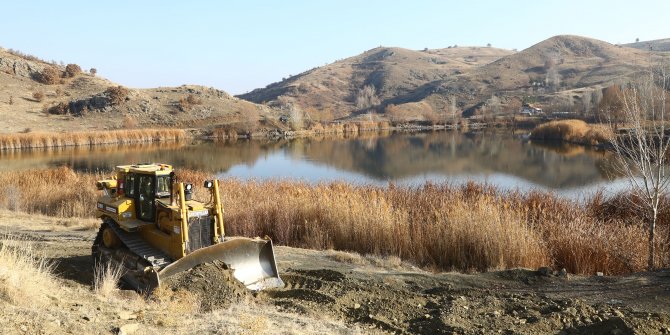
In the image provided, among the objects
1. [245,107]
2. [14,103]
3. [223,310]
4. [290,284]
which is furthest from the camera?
[245,107]

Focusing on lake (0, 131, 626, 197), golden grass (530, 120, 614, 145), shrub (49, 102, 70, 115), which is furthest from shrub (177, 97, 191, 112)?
golden grass (530, 120, 614, 145)

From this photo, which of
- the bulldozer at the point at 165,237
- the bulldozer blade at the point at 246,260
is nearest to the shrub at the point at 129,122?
the bulldozer at the point at 165,237

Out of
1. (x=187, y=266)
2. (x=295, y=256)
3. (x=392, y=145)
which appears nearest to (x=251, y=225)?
(x=295, y=256)

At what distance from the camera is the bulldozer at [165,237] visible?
815 cm

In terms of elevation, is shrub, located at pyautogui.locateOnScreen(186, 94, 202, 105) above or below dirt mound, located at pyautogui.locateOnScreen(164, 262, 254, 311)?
above

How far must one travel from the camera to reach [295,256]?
11.0 meters

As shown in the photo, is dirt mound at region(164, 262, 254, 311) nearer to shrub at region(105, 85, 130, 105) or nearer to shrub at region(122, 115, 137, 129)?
shrub at region(122, 115, 137, 129)

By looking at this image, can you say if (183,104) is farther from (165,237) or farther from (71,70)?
(165,237)

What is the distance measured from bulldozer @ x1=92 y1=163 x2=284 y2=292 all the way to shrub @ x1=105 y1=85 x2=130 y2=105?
60.0 meters

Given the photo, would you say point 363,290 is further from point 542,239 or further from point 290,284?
point 542,239

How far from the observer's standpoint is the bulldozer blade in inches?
321

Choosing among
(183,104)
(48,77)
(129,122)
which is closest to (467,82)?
(183,104)

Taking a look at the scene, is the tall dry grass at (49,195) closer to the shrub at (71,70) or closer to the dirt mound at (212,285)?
the dirt mound at (212,285)

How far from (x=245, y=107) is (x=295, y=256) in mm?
64127
